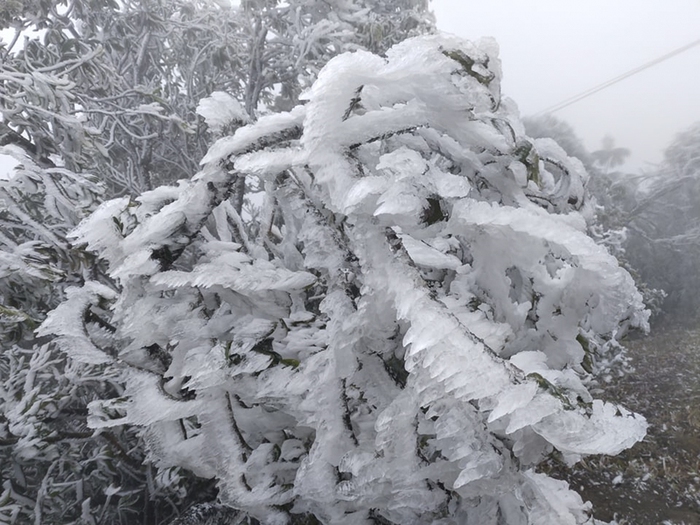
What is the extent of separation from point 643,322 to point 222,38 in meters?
5.98

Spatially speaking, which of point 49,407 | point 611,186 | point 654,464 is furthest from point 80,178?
point 611,186

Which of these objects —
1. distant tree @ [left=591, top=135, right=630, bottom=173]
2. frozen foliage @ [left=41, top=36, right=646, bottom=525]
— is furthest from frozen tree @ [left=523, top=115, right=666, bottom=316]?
frozen foliage @ [left=41, top=36, right=646, bottom=525]

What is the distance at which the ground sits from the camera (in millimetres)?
2994

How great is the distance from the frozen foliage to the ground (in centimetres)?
221

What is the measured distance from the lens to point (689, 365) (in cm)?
628

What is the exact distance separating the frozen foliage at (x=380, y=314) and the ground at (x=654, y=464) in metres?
2.21

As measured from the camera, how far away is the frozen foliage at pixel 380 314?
0.65 metres

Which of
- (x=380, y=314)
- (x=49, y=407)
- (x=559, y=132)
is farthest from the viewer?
(x=559, y=132)

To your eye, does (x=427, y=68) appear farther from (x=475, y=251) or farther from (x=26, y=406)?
(x=26, y=406)

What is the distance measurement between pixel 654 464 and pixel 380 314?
167 inches

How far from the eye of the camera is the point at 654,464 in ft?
12.0

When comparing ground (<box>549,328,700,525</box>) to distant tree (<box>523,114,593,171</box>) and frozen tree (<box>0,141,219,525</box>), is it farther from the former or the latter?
distant tree (<box>523,114,593,171</box>)

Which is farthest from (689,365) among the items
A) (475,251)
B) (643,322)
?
(475,251)

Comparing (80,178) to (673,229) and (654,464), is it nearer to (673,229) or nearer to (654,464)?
(654,464)
